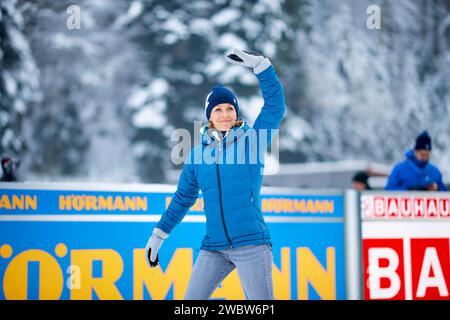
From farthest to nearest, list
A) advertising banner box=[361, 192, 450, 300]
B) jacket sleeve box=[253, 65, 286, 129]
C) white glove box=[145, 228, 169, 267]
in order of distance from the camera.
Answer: advertising banner box=[361, 192, 450, 300] < white glove box=[145, 228, 169, 267] < jacket sleeve box=[253, 65, 286, 129]

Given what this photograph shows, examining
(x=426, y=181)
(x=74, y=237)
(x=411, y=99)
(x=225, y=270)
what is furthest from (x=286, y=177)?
(x=411, y=99)

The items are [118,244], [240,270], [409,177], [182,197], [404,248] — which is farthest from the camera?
[409,177]

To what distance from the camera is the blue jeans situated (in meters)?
4.45

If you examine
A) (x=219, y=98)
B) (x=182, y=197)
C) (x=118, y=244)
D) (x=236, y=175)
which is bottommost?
(x=118, y=244)

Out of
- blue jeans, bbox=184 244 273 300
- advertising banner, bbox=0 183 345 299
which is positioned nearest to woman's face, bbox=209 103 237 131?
blue jeans, bbox=184 244 273 300

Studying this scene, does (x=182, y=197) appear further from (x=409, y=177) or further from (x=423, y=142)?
(x=423, y=142)

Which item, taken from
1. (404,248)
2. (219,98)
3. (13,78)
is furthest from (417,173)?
(13,78)

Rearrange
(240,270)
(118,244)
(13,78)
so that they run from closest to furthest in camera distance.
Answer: (240,270), (118,244), (13,78)

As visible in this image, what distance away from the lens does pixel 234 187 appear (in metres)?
4.51

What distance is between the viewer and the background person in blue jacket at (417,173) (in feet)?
27.8

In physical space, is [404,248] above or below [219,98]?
below

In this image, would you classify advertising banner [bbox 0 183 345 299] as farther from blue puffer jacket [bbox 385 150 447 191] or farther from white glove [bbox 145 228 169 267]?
blue puffer jacket [bbox 385 150 447 191]

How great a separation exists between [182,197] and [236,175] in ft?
1.81

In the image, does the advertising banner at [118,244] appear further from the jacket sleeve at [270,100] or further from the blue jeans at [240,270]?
the jacket sleeve at [270,100]
